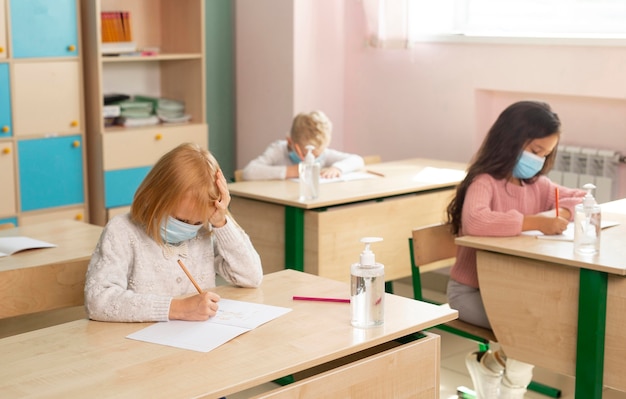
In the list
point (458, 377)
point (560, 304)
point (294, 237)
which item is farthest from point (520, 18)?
point (560, 304)

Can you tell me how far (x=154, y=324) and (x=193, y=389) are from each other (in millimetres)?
428

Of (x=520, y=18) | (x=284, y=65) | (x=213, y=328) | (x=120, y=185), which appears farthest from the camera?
(x=284, y=65)

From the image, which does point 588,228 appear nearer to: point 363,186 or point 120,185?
point 363,186

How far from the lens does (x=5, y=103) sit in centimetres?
465

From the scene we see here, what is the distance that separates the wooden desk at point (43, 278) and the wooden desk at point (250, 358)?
581mm

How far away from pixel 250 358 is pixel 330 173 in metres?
2.40

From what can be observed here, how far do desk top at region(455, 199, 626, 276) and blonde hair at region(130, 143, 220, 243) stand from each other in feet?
3.51

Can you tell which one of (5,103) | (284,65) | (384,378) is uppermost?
(284,65)

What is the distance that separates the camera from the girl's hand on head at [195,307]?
2.12 m

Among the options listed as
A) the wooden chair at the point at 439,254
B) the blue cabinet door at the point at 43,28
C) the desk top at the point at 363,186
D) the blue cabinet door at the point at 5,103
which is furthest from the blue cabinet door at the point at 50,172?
the wooden chair at the point at 439,254

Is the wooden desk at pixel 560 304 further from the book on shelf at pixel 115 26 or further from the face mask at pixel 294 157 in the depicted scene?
the book on shelf at pixel 115 26

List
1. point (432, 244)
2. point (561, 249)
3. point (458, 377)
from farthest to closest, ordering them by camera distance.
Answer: point (458, 377)
point (432, 244)
point (561, 249)

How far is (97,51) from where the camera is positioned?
4910 mm

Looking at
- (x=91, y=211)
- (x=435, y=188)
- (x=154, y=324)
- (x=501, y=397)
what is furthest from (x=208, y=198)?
(x=91, y=211)
